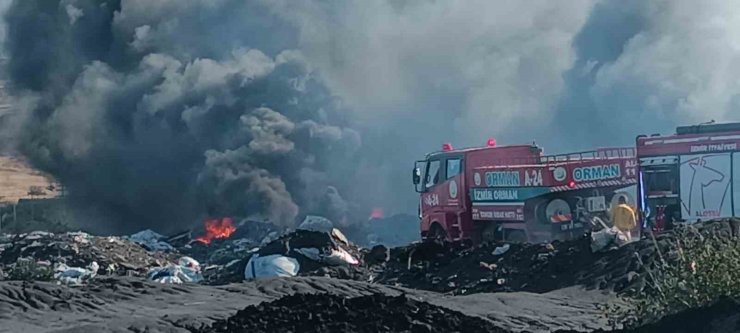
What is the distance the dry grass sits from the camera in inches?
2549

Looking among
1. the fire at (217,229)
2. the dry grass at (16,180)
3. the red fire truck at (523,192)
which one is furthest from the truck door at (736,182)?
the dry grass at (16,180)

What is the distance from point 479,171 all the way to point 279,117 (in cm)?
1878

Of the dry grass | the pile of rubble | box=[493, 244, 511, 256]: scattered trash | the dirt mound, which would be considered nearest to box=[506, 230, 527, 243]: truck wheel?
the dirt mound

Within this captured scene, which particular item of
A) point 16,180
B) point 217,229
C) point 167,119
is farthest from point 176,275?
point 16,180

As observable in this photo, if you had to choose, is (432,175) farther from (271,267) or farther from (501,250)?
(271,267)

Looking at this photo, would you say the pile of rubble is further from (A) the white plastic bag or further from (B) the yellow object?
(B) the yellow object

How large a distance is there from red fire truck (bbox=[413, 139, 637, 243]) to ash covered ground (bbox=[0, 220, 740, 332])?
1.17 m

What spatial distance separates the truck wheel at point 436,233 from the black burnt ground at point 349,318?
1342 cm

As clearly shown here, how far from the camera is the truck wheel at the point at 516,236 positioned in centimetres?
2598

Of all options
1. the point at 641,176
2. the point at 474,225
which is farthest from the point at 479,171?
the point at 641,176

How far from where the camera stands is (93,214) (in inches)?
1810

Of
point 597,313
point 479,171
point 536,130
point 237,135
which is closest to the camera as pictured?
point 597,313

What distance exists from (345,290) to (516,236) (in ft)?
25.4

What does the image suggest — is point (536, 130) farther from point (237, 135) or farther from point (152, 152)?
point (152, 152)
